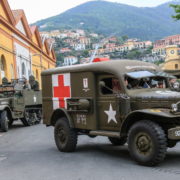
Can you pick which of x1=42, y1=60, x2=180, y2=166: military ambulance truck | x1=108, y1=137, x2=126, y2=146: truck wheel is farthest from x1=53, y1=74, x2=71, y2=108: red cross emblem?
x1=108, y1=137, x2=126, y2=146: truck wheel

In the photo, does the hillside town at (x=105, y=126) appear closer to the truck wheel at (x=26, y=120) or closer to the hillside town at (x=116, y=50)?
the truck wheel at (x=26, y=120)

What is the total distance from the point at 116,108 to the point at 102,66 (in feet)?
3.24

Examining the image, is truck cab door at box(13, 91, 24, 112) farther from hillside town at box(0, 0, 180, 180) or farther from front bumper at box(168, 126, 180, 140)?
front bumper at box(168, 126, 180, 140)

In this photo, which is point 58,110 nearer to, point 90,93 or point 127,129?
point 90,93

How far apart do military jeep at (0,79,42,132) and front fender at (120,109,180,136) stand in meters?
9.96

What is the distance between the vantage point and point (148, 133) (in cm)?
728

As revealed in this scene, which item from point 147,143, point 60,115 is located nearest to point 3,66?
point 60,115

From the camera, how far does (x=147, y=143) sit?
734cm

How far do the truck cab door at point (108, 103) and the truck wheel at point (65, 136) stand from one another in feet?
3.17

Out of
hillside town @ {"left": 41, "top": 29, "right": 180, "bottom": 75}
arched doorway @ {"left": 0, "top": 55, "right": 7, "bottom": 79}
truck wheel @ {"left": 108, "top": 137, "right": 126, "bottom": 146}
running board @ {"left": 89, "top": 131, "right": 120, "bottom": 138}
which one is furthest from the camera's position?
hillside town @ {"left": 41, "top": 29, "right": 180, "bottom": 75}

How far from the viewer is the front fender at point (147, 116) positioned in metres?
7.13

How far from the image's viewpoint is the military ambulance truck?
732cm

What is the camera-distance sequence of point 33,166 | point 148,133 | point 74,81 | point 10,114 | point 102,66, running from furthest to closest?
point 10,114 < point 74,81 < point 102,66 < point 33,166 < point 148,133

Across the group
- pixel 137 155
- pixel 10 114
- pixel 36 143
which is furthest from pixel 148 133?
pixel 10 114
